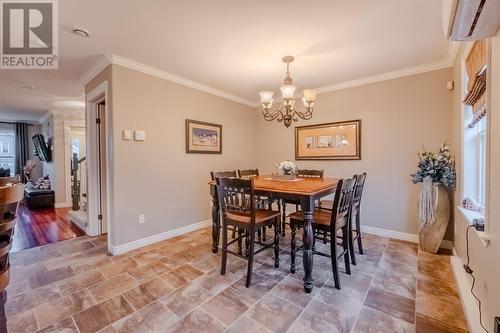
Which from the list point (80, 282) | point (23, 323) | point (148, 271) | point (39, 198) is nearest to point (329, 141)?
point (148, 271)

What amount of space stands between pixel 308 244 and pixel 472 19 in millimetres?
1694

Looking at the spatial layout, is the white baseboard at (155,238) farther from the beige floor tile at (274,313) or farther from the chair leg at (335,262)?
the chair leg at (335,262)

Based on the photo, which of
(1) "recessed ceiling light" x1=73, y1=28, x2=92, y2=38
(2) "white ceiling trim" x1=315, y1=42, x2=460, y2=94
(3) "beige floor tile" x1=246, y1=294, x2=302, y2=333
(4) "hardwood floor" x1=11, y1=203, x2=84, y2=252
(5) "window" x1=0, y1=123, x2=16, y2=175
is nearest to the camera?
(3) "beige floor tile" x1=246, y1=294, x2=302, y2=333

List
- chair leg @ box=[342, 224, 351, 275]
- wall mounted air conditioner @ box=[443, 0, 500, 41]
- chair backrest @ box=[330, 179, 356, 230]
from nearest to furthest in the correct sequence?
wall mounted air conditioner @ box=[443, 0, 500, 41]
chair backrest @ box=[330, 179, 356, 230]
chair leg @ box=[342, 224, 351, 275]

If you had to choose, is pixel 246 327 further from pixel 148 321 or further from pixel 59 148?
pixel 59 148

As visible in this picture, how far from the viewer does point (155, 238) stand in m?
3.09

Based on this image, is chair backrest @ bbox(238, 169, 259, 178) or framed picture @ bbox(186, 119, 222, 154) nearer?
chair backrest @ bbox(238, 169, 259, 178)

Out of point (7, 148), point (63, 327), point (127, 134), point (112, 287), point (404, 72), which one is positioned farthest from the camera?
point (7, 148)

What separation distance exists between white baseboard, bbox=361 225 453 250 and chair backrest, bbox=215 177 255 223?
228 centimetres

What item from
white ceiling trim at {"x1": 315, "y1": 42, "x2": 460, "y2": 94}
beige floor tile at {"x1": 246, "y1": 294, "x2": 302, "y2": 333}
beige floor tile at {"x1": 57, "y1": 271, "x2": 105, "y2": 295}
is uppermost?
white ceiling trim at {"x1": 315, "y1": 42, "x2": 460, "y2": 94}

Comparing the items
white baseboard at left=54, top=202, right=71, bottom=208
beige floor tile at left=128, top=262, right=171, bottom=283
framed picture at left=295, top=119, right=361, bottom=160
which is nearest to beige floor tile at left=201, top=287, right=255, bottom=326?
beige floor tile at left=128, top=262, right=171, bottom=283

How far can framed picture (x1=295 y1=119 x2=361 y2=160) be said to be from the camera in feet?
11.4

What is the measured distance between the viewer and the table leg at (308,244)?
1914mm

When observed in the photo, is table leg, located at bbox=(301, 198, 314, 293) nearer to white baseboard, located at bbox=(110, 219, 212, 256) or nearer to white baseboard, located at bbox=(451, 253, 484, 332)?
white baseboard, located at bbox=(451, 253, 484, 332)
